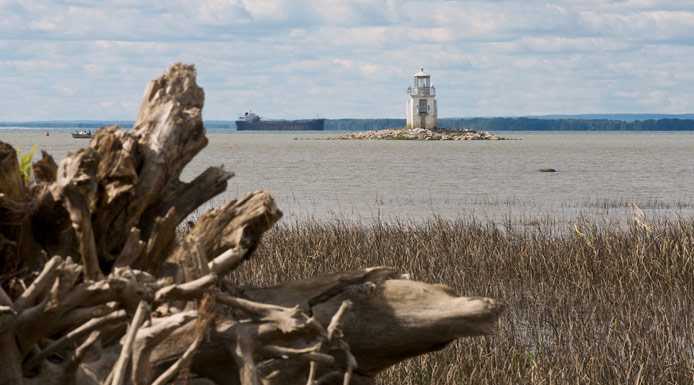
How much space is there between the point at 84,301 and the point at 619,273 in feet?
27.3

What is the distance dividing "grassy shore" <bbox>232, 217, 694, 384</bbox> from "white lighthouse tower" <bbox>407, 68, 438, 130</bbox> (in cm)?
8642

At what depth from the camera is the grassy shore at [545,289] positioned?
5742 millimetres

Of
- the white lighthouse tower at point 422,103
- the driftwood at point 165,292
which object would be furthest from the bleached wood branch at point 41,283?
the white lighthouse tower at point 422,103

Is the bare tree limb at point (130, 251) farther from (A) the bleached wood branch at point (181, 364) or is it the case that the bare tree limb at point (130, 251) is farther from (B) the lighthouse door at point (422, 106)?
(B) the lighthouse door at point (422, 106)

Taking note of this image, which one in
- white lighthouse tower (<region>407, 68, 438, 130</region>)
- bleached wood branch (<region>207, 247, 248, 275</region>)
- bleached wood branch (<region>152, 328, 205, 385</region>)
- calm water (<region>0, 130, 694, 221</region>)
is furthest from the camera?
white lighthouse tower (<region>407, 68, 438, 130</region>)

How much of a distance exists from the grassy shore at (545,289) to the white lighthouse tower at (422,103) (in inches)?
3402

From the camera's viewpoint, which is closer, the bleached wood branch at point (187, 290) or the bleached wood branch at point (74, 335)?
the bleached wood branch at point (187, 290)

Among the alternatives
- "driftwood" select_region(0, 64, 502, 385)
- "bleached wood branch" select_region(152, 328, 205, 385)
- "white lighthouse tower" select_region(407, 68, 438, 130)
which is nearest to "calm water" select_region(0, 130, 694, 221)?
"driftwood" select_region(0, 64, 502, 385)

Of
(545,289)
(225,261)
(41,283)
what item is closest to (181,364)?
(225,261)

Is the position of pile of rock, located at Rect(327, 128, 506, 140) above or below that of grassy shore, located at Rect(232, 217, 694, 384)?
below

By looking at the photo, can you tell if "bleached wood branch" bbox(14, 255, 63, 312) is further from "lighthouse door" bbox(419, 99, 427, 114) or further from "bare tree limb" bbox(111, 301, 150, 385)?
"lighthouse door" bbox(419, 99, 427, 114)

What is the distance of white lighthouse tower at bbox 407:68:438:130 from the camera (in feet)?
319

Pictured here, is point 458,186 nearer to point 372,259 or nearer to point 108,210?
point 372,259

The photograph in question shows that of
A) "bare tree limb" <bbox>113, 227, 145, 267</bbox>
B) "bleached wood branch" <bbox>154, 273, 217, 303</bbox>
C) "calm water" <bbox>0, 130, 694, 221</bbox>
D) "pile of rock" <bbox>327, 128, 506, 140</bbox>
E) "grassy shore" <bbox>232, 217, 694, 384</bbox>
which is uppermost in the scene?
"bare tree limb" <bbox>113, 227, 145, 267</bbox>
